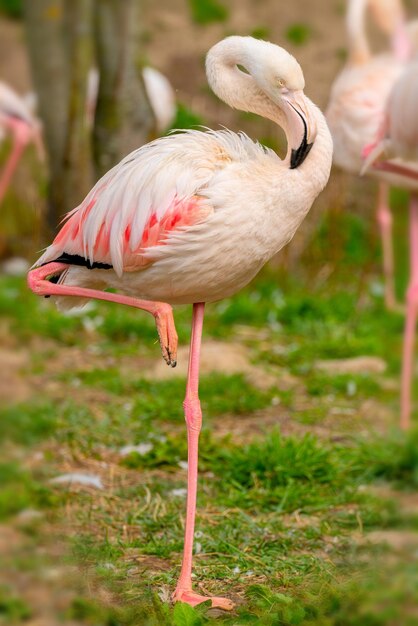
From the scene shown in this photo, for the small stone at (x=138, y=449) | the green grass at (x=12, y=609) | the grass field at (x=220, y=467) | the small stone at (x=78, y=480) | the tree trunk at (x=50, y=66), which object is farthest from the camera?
the tree trunk at (x=50, y=66)

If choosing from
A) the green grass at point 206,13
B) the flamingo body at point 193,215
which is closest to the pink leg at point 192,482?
the flamingo body at point 193,215

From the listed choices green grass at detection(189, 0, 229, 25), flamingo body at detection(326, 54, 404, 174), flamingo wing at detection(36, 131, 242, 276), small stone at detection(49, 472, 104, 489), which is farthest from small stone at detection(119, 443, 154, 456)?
green grass at detection(189, 0, 229, 25)

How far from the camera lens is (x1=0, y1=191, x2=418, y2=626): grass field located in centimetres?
314

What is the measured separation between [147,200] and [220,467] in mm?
1575

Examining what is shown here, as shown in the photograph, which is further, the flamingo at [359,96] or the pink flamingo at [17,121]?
the pink flamingo at [17,121]

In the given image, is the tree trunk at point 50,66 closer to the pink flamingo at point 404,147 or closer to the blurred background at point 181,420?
the blurred background at point 181,420

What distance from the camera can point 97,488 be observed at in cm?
443

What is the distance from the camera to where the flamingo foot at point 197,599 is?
10.5 feet

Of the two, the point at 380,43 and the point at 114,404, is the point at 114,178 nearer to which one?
the point at 114,404

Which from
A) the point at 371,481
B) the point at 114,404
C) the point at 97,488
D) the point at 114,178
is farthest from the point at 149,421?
the point at 114,178

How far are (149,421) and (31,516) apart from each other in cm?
145

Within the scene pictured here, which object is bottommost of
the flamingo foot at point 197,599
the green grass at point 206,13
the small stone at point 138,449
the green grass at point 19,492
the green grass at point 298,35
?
the flamingo foot at point 197,599

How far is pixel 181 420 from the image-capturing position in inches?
209

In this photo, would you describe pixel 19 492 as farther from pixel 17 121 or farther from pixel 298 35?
pixel 298 35
